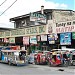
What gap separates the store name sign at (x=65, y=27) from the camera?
30192 millimetres

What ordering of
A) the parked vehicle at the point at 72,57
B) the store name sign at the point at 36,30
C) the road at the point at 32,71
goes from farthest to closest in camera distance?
1. the store name sign at the point at 36,30
2. the parked vehicle at the point at 72,57
3. the road at the point at 32,71

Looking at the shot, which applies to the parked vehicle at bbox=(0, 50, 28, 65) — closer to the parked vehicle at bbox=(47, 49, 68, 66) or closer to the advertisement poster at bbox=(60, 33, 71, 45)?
the parked vehicle at bbox=(47, 49, 68, 66)

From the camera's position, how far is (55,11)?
1560 inches

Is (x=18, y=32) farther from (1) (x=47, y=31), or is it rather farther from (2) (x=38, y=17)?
(1) (x=47, y=31)

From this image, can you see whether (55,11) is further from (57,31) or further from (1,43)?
(1,43)

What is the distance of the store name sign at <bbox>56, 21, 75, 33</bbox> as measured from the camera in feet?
99.1

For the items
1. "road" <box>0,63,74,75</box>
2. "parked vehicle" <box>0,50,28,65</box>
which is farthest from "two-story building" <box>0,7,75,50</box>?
"road" <box>0,63,74,75</box>

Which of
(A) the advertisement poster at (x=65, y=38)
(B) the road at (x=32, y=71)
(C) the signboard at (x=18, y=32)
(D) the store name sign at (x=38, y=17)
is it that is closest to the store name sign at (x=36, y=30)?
(C) the signboard at (x=18, y=32)

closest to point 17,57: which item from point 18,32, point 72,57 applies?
point 72,57

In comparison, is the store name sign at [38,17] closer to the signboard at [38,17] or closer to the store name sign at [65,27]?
the signboard at [38,17]

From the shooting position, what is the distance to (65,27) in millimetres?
31141

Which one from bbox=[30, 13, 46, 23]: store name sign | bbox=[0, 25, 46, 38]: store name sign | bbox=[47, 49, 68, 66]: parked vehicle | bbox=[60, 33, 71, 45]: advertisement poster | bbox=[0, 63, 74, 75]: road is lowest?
bbox=[0, 63, 74, 75]: road

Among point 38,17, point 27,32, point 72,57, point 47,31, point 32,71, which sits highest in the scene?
point 38,17

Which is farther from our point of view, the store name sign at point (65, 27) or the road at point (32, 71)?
the store name sign at point (65, 27)
